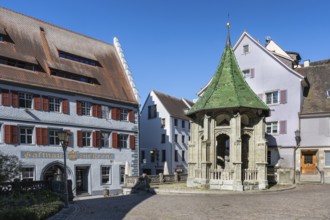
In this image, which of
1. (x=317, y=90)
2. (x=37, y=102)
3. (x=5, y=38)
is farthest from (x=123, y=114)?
(x=317, y=90)

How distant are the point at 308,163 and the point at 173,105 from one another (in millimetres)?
25636

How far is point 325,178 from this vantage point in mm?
27516

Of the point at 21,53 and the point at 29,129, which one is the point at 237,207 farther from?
the point at 21,53

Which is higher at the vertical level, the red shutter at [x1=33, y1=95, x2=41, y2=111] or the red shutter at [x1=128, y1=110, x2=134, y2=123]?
the red shutter at [x1=33, y1=95, x2=41, y2=111]

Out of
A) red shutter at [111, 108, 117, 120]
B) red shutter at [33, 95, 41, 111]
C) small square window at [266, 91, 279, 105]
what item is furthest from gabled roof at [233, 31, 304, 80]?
red shutter at [33, 95, 41, 111]

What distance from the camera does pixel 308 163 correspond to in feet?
96.9

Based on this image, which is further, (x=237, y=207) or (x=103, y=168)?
(x=103, y=168)

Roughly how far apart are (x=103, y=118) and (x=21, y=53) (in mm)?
9314

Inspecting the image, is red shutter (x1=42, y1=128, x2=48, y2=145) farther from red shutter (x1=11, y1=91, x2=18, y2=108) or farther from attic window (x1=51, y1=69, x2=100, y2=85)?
attic window (x1=51, y1=69, x2=100, y2=85)

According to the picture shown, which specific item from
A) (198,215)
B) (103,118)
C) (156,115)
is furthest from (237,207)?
(156,115)

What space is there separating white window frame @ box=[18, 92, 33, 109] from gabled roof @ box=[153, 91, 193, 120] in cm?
2391

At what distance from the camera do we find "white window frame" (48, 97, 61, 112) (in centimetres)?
2947

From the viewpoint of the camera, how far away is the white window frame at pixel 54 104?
29.5 m

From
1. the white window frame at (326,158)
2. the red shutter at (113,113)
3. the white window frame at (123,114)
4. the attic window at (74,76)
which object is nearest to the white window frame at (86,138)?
the red shutter at (113,113)
